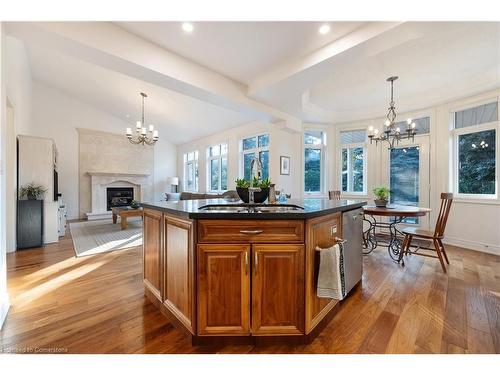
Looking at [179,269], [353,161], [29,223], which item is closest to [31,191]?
[29,223]

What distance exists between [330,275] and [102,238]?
4.57m

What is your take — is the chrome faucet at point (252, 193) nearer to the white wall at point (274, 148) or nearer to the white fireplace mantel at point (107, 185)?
the white wall at point (274, 148)

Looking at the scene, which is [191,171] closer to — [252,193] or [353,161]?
[353,161]

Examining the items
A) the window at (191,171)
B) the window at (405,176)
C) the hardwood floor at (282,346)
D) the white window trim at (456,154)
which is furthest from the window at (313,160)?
the window at (191,171)

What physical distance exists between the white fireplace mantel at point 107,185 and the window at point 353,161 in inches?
266

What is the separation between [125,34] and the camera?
8.09ft

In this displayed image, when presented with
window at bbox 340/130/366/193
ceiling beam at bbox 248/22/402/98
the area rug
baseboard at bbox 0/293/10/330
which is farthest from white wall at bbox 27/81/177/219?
window at bbox 340/130/366/193

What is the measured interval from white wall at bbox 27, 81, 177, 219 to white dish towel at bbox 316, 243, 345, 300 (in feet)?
26.6

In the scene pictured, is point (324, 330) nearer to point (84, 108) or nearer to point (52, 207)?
point (52, 207)

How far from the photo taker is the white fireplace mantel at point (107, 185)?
7.25 metres

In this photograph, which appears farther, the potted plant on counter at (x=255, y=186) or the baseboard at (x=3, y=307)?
the potted plant on counter at (x=255, y=186)

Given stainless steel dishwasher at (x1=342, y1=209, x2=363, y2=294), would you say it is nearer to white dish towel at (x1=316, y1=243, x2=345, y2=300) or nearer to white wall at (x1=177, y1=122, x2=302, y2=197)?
white dish towel at (x1=316, y1=243, x2=345, y2=300)
